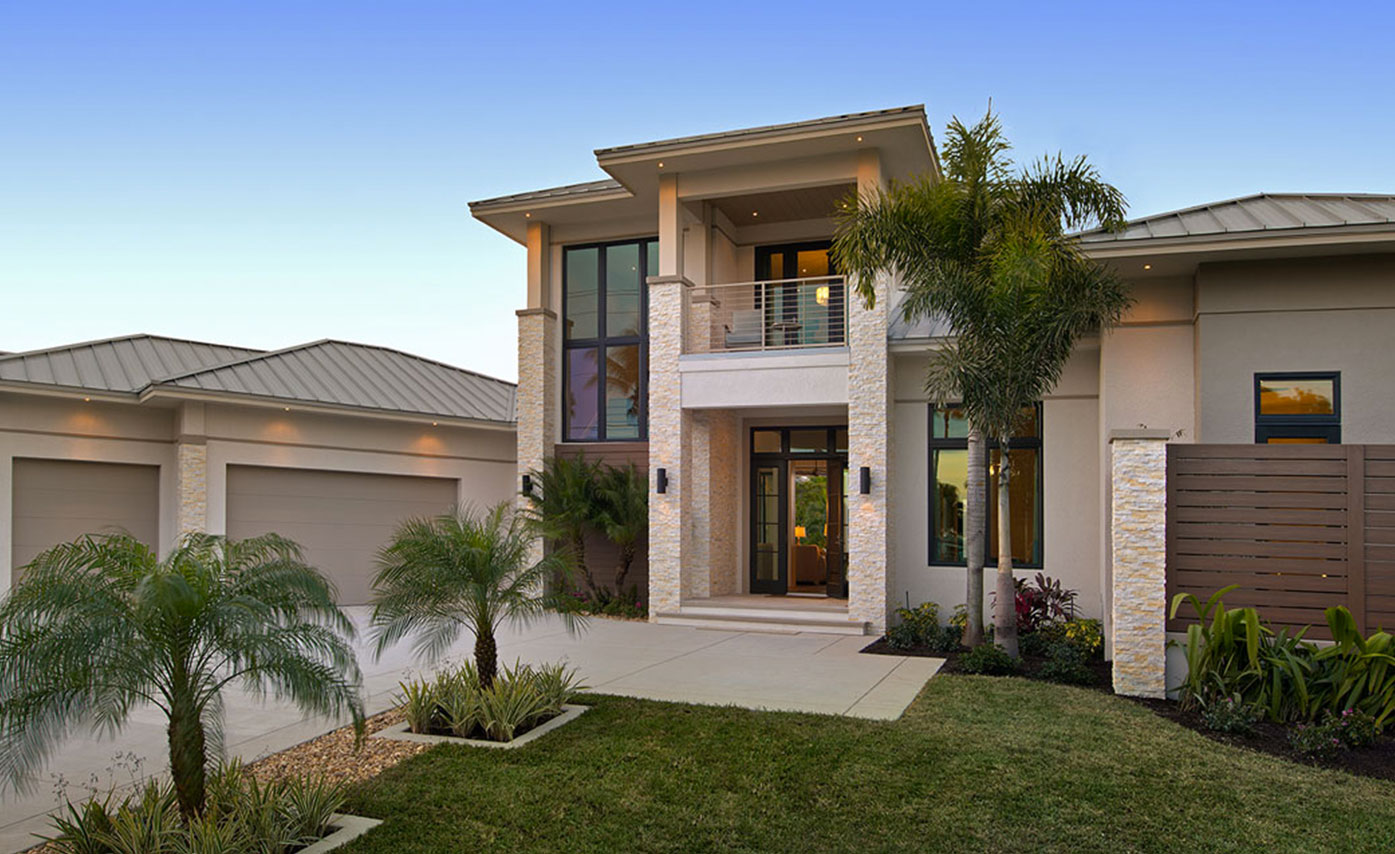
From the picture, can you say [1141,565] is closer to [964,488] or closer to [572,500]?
[964,488]

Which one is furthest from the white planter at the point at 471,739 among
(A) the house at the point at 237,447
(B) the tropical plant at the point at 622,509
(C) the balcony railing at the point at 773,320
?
(A) the house at the point at 237,447

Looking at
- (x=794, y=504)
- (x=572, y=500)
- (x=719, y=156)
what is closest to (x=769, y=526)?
(x=794, y=504)

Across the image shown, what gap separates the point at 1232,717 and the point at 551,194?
12.9 m

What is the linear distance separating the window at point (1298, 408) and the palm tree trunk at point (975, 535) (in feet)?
10.3

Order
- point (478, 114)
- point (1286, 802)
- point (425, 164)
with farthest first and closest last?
point (425, 164) → point (478, 114) → point (1286, 802)

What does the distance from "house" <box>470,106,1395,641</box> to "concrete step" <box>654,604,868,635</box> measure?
4cm

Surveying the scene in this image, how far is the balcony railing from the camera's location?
1517 cm

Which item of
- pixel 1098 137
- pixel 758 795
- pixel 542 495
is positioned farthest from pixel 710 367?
pixel 758 795

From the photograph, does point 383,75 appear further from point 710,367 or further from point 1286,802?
point 1286,802

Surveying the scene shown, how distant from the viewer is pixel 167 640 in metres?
4.97

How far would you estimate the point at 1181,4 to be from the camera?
13.4m

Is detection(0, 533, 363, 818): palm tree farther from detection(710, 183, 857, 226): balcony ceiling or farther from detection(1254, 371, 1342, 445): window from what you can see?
detection(710, 183, 857, 226): balcony ceiling

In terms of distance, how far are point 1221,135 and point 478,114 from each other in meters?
13.2

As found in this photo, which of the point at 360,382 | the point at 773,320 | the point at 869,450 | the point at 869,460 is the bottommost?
the point at 869,460
